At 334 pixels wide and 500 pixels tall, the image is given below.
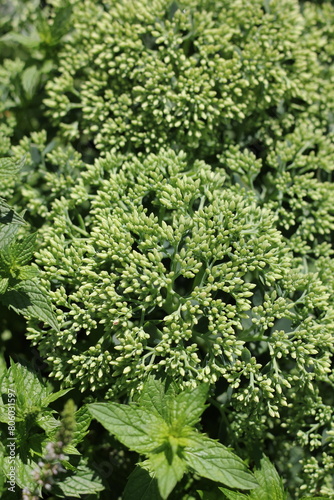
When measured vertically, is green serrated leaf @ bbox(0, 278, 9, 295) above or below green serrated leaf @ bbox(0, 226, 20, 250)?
below

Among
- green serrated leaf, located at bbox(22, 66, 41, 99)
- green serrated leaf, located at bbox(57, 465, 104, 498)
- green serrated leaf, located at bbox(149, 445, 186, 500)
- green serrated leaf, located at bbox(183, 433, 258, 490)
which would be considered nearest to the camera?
green serrated leaf, located at bbox(149, 445, 186, 500)

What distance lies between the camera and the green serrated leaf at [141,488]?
183cm

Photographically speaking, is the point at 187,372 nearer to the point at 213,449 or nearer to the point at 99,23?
the point at 213,449

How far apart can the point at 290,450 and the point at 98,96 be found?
2.04m

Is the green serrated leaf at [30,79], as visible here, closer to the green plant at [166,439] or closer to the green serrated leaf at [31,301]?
the green serrated leaf at [31,301]

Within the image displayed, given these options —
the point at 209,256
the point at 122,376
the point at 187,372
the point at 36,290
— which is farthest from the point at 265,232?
the point at 36,290

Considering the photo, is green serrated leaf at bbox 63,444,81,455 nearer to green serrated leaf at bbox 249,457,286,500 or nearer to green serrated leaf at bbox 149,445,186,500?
green serrated leaf at bbox 149,445,186,500

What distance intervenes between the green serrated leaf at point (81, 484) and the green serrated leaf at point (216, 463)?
45cm

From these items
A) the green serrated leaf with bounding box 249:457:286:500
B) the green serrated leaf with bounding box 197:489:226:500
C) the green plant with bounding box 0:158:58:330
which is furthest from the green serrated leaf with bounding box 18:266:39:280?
the green serrated leaf with bounding box 249:457:286:500

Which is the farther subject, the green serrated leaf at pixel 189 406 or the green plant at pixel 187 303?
the green plant at pixel 187 303

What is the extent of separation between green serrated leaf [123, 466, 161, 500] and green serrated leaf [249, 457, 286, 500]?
40 cm

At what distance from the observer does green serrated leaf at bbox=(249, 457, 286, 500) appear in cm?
200

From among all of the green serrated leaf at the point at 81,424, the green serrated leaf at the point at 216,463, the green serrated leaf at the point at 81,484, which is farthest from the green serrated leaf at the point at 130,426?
the green serrated leaf at the point at 81,484

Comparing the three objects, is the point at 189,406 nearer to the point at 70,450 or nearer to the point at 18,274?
the point at 70,450
